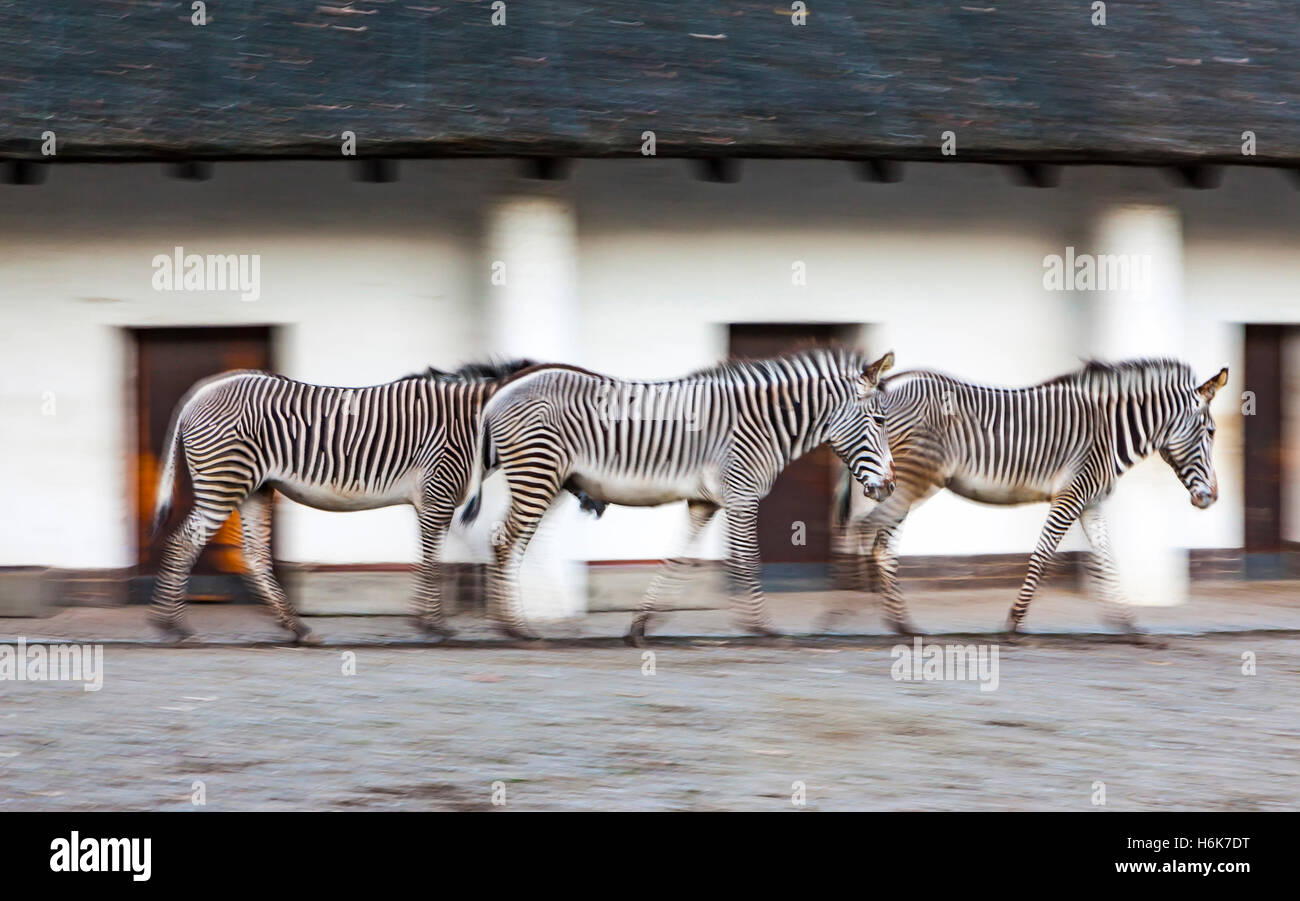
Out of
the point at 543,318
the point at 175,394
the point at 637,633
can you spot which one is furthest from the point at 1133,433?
the point at 175,394

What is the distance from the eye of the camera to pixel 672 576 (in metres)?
11.1

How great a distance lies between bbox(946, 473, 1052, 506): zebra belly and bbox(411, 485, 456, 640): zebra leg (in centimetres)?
380

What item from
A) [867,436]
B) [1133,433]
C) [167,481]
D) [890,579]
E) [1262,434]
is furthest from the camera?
[1262,434]

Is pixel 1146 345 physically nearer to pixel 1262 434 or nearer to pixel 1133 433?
pixel 1133 433

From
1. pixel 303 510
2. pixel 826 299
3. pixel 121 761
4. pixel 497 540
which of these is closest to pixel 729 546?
pixel 497 540

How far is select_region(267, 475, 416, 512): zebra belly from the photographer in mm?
11156

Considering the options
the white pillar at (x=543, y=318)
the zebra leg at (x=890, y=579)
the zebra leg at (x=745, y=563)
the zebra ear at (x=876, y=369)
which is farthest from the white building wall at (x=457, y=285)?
the zebra ear at (x=876, y=369)

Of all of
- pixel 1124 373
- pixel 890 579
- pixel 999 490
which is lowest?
pixel 890 579

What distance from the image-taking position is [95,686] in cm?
938

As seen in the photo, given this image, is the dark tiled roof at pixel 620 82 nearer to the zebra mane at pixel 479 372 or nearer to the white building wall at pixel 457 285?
the white building wall at pixel 457 285

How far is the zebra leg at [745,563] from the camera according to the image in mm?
10992

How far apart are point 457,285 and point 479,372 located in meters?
1.25

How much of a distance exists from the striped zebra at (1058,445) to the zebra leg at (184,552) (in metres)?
4.73

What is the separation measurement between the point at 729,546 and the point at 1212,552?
527 cm
